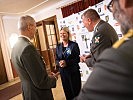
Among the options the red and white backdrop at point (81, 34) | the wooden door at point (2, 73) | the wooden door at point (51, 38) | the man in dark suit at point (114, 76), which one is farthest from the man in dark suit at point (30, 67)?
the wooden door at point (2, 73)

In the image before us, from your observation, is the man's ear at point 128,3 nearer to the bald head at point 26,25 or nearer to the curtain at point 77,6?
the bald head at point 26,25

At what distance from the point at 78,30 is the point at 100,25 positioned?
2541 mm

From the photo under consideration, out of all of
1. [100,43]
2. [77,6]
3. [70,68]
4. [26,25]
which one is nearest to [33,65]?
[26,25]

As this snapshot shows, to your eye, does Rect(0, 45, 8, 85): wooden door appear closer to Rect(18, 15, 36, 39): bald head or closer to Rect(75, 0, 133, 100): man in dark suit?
Rect(18, 15, 36, 39): bald head

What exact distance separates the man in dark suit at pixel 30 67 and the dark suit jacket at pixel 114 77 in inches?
43.6

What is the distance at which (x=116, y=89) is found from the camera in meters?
0.40

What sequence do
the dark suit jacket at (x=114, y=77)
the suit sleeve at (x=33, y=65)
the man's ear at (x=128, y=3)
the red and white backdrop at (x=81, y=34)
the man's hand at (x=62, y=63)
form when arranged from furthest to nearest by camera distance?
1. the red and white backdrop at (x=81, y=34)
2. the man's hand at (x=62, y=63)
3. the suit sleeve at (x=33, y=65)
4. the man's ear at (x=128, y=3)
5. the dark suit jacket at (x=114, y=77)

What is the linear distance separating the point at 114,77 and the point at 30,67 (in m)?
1.19

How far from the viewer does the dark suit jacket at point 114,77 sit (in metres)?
0.40

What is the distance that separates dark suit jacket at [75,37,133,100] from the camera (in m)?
0.40

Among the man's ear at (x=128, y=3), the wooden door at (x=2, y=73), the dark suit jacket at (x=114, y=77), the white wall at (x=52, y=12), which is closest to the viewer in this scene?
the dark suit jacket at (x=114, y=77)

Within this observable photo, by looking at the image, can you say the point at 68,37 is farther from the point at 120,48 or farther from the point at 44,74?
the point at 120,48

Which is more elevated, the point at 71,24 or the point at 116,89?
the point at 71,24

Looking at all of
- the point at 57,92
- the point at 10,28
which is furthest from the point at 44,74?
the point at 10,28
